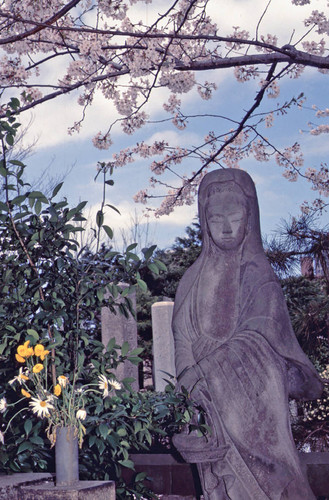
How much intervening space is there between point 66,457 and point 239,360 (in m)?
1.31

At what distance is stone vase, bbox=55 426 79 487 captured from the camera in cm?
331

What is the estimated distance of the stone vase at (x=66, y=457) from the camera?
3.31 metres

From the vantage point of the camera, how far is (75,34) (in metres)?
8.83

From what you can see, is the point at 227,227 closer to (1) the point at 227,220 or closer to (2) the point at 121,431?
(1) the point at 227,220

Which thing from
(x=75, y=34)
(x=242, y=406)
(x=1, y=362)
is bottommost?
(x=242, y=406)

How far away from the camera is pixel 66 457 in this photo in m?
3.32

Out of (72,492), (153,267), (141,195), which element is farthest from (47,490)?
(141,195)

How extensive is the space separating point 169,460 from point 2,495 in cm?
191

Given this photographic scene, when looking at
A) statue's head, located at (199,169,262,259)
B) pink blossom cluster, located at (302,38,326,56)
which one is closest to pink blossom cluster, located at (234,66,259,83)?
pink blossom cluster, located at (302,38,326,56)

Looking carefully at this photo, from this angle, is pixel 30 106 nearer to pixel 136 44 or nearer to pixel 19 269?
pixel 136 44

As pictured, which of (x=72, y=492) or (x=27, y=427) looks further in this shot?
(x=27, y=427)

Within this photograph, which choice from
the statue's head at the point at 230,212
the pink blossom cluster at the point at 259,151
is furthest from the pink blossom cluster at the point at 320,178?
the statue's head at the point at 230,212

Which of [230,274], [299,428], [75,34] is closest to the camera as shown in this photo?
[230,274]

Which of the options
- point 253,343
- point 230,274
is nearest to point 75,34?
point 230,274
